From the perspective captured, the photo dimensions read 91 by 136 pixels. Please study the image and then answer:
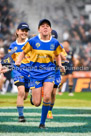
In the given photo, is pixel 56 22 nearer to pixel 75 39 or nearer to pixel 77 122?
pixel 75 39

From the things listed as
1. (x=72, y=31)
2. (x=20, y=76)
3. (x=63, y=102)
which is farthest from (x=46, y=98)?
(x=72, y=31)

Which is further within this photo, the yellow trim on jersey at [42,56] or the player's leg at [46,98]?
the yellow trim on jersey at [42,56]

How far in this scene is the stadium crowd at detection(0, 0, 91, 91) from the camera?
2386cm

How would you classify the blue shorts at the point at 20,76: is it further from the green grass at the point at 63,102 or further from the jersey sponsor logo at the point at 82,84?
the jersey sponsor logo at the point at 82,84

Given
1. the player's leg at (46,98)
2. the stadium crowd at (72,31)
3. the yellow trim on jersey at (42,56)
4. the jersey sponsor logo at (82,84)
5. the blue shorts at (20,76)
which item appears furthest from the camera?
the stadium crowd at (72,31)

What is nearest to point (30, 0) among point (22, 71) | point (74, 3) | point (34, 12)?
point (34, 12)

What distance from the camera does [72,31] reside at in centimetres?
2567

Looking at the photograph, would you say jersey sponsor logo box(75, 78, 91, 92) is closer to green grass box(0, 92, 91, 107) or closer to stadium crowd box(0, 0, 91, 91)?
stadium crowd box(0, 0, 91, 91)

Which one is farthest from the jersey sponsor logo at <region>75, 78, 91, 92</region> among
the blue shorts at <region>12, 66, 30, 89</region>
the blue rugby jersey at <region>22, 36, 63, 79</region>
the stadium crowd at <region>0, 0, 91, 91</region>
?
the blue rugby jersey at <region>22, 36, 63, 79</region>

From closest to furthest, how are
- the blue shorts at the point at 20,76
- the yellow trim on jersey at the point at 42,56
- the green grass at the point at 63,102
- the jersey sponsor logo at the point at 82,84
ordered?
the yellow trim on jersey at the point at 42,56 < the blue shorts at the point at 20,76 < the green grass at the point at 63,102 < the jersey sponsor logo at the point at 82,84

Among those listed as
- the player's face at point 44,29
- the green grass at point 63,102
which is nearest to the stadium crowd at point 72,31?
the green grass at point 63,102

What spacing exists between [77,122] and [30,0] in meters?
21.0

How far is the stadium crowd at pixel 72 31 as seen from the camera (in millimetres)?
23859

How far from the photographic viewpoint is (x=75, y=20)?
26438 millimetres
